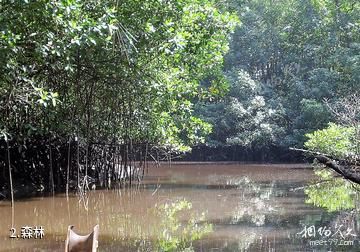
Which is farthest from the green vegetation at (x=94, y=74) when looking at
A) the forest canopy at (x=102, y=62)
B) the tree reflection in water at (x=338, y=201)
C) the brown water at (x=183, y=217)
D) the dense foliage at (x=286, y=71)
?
the dense foliage at (x=286, y=71)

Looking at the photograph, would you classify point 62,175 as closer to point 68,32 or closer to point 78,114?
point 78,114

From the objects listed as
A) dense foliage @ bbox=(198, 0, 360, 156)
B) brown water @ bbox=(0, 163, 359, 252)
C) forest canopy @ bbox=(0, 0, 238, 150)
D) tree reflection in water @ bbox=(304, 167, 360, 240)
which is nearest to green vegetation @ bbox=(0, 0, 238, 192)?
forest canopy @ bbox=(0, 0, 238, 150)

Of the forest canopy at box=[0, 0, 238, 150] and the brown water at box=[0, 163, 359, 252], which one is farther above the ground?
the forest canopy at box=[0, 0, 238, 150]

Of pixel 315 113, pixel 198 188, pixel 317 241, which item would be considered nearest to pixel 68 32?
pixel 317 241

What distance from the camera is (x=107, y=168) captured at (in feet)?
45.7

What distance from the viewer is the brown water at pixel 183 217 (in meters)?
7.25

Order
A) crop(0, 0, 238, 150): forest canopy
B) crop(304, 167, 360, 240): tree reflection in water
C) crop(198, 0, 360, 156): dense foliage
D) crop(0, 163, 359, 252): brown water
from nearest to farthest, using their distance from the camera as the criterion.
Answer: crop(0, 163, 359, 252): brown water
crop(0, 0, 238, 150): forest canopy
crop(304, 167, 360, 240): tree reflection in water
crop(198, 0, 360, 156): dense foliage

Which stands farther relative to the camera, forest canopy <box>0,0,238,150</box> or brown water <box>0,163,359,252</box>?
forest canopy <box>0,0,238,150</box>

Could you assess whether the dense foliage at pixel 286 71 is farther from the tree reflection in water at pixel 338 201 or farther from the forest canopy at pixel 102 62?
the forest canopy at pixel 102 62

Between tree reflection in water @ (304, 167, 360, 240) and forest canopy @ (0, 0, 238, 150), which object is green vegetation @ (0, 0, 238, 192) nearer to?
forest canopy @ (0, 0, 238, 150)

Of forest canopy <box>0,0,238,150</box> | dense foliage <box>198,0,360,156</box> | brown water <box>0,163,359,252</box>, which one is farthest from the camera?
dense foliage <box>198,0,360,156</box>

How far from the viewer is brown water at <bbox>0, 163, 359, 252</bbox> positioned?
7.25 m

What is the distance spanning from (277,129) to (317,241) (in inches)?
685

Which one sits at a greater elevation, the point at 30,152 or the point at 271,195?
the point at 30,152
